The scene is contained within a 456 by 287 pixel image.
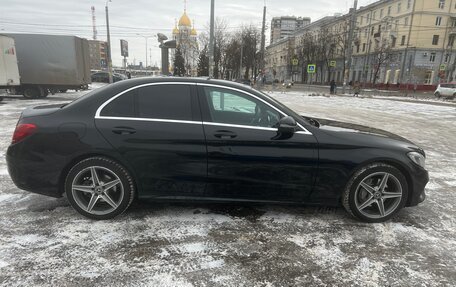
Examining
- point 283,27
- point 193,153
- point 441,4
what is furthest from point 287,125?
point 283,27

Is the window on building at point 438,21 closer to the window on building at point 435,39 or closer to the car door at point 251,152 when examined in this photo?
the window on building at point 435,39

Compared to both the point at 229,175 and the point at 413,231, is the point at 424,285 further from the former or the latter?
the point at 229,175

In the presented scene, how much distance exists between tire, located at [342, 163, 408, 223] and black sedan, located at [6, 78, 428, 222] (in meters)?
0.01

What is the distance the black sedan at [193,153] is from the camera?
11.8 feet

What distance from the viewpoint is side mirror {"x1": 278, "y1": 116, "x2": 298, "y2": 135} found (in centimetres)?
356

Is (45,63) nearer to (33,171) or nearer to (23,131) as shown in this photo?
(23,131)

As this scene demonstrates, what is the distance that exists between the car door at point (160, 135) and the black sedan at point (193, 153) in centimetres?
1

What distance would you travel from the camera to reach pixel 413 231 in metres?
3.76

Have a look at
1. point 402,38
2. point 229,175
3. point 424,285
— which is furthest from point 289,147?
point 402,38

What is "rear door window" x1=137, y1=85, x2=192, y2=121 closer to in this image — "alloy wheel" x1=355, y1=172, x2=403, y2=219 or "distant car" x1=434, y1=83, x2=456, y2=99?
"alloy wheel" x1=355, y1=172, x2=403, y2=219

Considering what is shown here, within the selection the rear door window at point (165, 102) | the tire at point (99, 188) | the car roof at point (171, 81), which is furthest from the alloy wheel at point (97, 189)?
the car roof at point (171, 81)

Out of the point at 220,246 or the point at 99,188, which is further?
the point at 99,188

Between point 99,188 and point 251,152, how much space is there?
1.83 m

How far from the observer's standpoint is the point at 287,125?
140 inches
